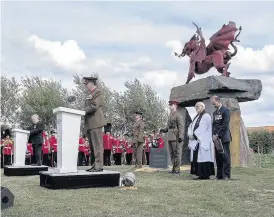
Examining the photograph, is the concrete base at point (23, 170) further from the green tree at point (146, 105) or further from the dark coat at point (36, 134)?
the green tree at point (146, 105)

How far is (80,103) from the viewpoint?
33.5 meters

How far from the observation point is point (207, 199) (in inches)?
264

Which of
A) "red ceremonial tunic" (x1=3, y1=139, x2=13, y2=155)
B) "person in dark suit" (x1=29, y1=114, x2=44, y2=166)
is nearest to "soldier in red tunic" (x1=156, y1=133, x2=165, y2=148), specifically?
"red ceremonial tunic" (x1=3, y1=139, x2=13, y2=155)

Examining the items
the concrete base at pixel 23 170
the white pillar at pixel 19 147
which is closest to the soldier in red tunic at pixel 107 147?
the white pillar at pixel 19 147

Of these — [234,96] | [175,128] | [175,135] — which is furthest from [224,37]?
[175,135]

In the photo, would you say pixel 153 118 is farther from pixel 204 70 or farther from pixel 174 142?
pixel 174 142

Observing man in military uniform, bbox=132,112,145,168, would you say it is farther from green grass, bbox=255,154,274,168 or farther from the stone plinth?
green grass, bbox=255,154,274,168

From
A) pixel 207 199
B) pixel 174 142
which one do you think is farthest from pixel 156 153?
pixel 207 199

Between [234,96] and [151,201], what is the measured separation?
350 inches

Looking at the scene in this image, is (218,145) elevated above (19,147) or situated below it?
below

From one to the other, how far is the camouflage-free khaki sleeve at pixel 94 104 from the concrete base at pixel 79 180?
1160 millimetres

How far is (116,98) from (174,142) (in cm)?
2443

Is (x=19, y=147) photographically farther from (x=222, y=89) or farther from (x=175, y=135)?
(x=222, y=89)

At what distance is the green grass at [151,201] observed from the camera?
5.68 m
